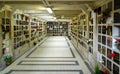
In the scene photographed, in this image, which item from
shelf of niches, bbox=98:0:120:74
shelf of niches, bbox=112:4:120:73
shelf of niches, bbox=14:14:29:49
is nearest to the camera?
shelf of niches, bbox=112:4:120:73

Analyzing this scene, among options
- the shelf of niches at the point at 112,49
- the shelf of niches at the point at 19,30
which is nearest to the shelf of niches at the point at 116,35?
the shelf of niches at the point at 112,49

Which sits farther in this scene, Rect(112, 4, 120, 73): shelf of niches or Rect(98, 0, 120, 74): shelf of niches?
Rect(98, 0, 120, 74): shelf of niches

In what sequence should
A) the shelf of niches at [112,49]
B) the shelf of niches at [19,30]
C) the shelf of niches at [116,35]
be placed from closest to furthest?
1. the shelf of niches at [116,35]
2. the shelf of niches at [112,49]
3. the shelf of niches at [19,30]

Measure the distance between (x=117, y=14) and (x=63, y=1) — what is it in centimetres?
260

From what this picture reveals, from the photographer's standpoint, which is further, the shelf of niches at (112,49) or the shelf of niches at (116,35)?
the shelf of niches at (112,49)

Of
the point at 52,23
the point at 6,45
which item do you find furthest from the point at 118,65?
the point at 52,23

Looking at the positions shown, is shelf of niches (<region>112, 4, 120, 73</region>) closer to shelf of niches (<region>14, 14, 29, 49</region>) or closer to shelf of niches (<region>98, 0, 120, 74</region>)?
shelf of niches (<region>98, 0, 120, 74</region>)

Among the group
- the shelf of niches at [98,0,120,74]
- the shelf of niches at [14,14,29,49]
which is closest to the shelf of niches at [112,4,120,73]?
the shelf of niches at [98,0,120,74]

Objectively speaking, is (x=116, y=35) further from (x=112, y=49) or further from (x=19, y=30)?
(x=19, y=30)

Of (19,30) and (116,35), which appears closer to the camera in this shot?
(116,35)

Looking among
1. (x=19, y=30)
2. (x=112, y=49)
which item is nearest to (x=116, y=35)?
(x=112, y=49)

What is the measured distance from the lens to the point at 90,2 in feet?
20.3

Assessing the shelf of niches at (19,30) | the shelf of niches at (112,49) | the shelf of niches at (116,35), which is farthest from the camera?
the shelf of niches at (19,30)

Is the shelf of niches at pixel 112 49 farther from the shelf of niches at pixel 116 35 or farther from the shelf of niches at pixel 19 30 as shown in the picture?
the shelf of niches at pixel 19 30
